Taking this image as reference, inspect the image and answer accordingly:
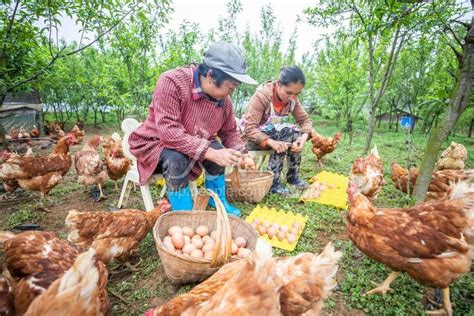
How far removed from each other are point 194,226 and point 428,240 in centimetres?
202

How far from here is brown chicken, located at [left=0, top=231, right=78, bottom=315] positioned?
1.59m

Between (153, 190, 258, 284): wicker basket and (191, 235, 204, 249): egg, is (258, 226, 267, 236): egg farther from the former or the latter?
(191, 235, 204, 249): egg

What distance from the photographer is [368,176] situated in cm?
337

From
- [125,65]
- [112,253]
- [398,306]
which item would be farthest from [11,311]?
[125,65]

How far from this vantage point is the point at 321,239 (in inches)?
117

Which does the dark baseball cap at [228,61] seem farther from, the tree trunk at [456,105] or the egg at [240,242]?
the tree trunk at [456,105]

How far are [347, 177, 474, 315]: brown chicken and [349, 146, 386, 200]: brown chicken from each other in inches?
47.9

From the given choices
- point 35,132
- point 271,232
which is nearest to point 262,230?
point 271,232

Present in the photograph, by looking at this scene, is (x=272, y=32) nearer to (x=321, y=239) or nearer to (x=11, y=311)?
(x=321, y=239)

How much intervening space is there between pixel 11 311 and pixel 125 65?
19.3ft

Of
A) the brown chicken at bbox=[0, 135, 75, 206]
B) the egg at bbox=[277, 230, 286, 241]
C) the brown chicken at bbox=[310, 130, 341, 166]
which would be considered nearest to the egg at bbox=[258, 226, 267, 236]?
the egg at bbox=[277, 230, 286, 241]

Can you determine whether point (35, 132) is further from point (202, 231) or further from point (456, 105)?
point (456, 105)

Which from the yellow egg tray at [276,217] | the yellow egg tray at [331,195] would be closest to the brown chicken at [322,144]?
the yellow egg tray at [331,195]

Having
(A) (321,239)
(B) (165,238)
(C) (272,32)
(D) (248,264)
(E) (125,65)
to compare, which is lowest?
(A) (321,239)
